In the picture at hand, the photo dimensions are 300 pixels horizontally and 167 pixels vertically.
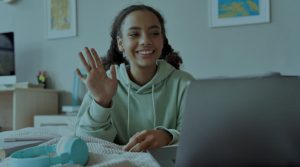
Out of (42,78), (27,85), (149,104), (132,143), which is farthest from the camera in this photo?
(42,78)

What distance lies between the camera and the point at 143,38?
1.11 metres

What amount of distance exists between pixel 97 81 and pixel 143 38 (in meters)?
0.30

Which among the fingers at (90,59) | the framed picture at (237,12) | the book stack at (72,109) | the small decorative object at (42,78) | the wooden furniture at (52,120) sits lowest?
the wooden furniture at (52,120)

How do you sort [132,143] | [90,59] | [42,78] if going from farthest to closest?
[42,78] < [90,59] < [132,143]

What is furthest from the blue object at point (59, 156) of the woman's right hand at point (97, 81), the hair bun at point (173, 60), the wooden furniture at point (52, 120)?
the wooden furniture at point (52, 120)

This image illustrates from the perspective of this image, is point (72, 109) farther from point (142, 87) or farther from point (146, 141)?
point (146, 141)

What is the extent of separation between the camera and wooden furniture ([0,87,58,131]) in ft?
7.25

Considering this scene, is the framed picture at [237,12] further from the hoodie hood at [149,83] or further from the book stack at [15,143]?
the book stack at [15,143]

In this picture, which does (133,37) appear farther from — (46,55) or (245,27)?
(46,55)

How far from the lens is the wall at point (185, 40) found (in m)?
2.01

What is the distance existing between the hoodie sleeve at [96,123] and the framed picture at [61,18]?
1.67m

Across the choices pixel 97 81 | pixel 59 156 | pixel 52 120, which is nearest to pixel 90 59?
pixel 97 81

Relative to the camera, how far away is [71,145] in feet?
1.73

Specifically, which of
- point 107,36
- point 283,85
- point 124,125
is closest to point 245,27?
point 107,36
